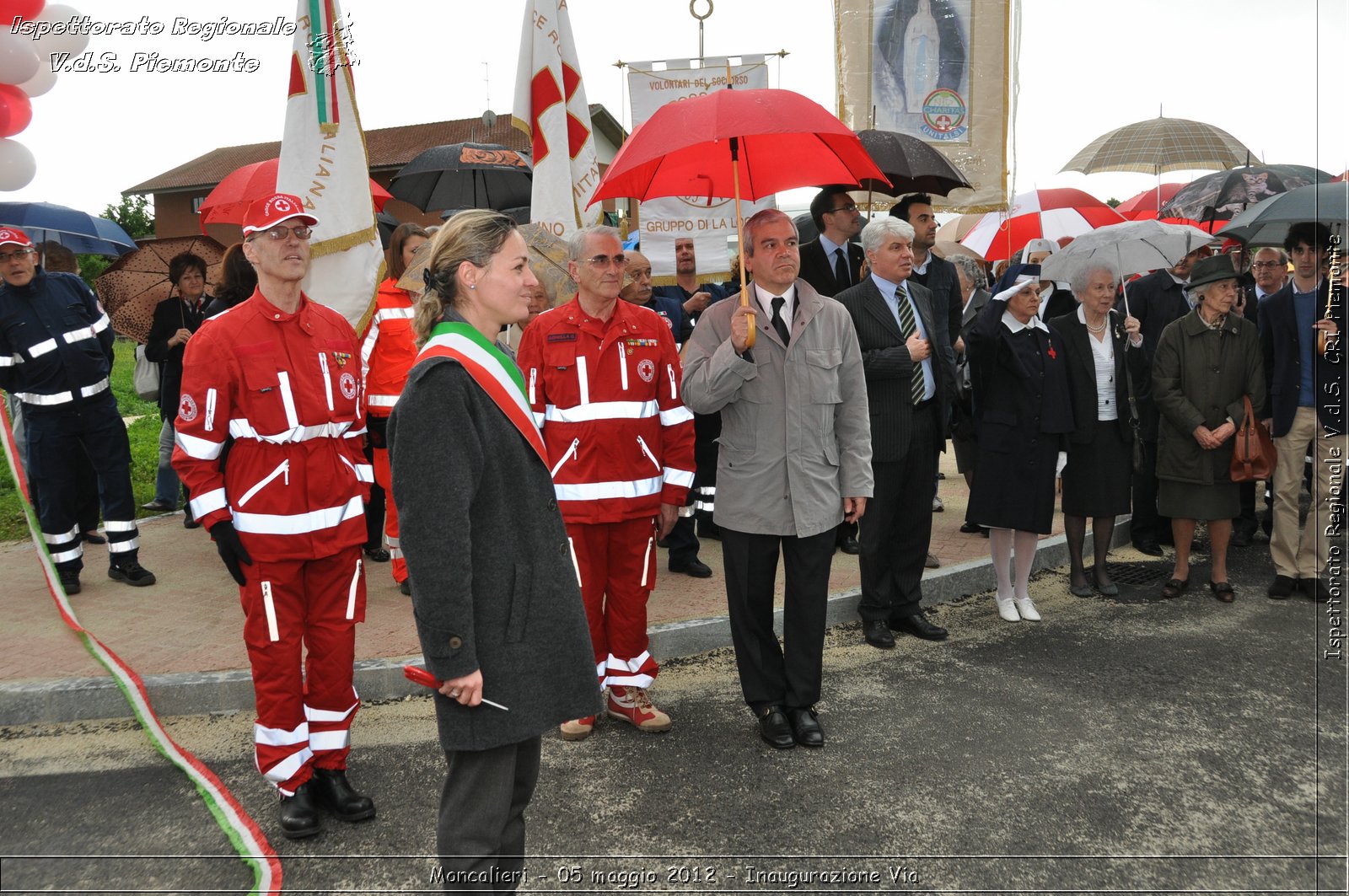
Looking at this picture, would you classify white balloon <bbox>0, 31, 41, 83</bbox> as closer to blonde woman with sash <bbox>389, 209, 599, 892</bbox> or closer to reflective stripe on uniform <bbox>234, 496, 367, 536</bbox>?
reflective stripe on uniform <bbox>234, 496, 367, 536</bbox>

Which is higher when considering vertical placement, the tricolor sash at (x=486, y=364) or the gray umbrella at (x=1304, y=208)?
the gray umbrella at (x=1304, y=208)

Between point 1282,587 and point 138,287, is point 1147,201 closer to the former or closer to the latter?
point 1282,587

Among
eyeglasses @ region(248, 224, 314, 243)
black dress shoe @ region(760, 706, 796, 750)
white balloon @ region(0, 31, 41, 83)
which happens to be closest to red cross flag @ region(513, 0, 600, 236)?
eyeglasses @ region(248, 224, 314, 243)

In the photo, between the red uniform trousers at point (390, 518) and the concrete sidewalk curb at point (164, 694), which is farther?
the red uniform trousers at point (390, 518)

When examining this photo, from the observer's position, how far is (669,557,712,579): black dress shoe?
699cm

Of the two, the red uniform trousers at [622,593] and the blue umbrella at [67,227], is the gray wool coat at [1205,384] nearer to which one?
the red uniform trousers at [622,593]

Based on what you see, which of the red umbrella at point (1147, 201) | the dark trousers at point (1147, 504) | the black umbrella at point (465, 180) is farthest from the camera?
the red umbrella at point (1147, 201)

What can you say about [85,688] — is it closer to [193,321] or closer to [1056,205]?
[193,321]

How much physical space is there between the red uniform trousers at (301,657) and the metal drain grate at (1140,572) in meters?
5.20

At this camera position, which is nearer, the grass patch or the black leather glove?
the black leather glove

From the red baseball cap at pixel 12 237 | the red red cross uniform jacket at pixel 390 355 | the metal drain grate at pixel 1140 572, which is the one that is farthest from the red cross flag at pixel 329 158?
the metal drain grate at pixel 1140 572

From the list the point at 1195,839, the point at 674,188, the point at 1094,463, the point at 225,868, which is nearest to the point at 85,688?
the point at 225,868

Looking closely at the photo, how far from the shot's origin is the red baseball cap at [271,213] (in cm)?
375

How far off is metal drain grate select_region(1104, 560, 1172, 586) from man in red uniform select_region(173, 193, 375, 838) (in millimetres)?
5253
